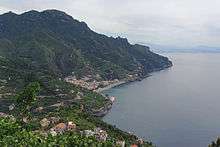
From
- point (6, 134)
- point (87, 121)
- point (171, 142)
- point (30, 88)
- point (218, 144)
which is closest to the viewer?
point (6, 134)

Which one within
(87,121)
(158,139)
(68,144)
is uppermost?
(68,144)

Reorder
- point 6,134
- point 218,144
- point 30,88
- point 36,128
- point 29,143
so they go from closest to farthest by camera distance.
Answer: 1. point 29,143
2. point 6,134
3. point 218,144
4. point 30,88
5. point 36,128

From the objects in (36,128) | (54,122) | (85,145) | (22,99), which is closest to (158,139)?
(54,122)

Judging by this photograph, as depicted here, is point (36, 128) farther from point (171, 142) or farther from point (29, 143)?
point (171, 142)

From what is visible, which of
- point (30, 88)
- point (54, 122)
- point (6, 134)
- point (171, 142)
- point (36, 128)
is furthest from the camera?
point (171, 142)

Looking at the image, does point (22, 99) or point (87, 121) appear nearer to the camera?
point (22, 99)

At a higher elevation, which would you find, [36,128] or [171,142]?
[36,128]

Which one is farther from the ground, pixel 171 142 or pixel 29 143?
pixel 29 143

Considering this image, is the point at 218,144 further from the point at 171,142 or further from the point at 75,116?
the point at 171,142

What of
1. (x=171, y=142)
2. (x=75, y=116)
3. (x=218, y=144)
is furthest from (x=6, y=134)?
(x=171, y=142)
